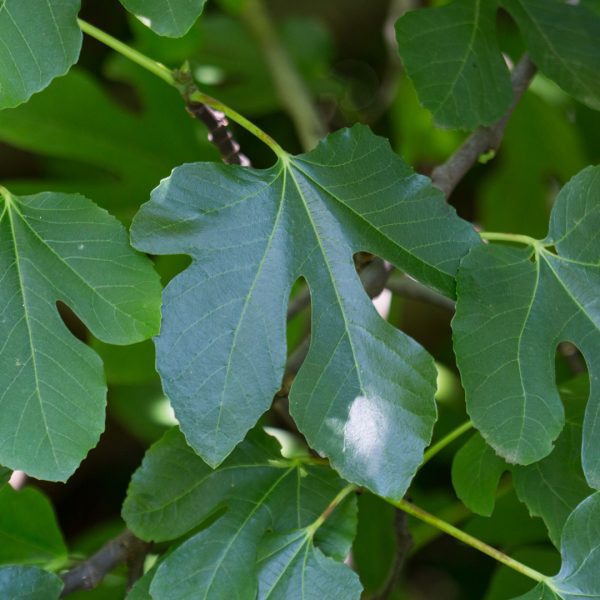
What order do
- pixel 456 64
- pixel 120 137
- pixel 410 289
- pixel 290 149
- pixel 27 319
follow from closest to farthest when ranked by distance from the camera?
pixel 27 319, pixel 456 64, pixel 410 289, pixel 120 137, pixel 290 149

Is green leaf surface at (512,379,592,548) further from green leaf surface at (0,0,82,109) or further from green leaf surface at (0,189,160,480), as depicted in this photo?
green leaf surface at (0,0,82,109)

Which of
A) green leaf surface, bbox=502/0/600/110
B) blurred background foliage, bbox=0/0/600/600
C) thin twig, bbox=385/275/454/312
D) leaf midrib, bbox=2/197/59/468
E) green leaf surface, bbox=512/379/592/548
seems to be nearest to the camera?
leaf midrib, bbox=2/197/59/468

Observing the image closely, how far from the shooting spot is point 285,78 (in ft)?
5.20

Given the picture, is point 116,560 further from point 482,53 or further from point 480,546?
point 482,53

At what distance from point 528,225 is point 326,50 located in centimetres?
48

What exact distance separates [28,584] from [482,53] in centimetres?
62

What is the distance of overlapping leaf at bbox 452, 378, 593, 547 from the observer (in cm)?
80

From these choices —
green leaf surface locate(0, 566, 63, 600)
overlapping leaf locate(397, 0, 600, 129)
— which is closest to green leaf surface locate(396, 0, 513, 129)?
overlapping leaf locate(397, 0, 600, 129)

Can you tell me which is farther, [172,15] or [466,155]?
[466,155]

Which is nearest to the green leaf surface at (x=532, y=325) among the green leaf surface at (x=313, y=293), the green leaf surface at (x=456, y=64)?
the green leaf surface at (x=313, y=293)

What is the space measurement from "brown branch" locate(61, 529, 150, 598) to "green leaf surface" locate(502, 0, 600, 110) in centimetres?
59

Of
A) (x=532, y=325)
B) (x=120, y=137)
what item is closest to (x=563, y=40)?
(x=532, y=325)

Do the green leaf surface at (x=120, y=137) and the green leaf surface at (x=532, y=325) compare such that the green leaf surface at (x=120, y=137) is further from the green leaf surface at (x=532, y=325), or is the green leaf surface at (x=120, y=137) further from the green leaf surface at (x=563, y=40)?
the green leaf surface at (x=532, y=325)

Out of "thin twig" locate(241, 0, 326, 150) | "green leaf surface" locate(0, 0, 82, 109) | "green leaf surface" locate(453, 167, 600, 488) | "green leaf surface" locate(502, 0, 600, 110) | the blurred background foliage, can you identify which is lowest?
the blurred background foliage
